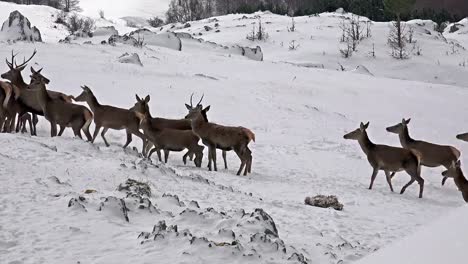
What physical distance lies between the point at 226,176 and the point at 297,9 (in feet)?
265

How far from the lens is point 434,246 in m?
2.21

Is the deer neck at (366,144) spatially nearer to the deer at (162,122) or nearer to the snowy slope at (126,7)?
the deer at (162,122)

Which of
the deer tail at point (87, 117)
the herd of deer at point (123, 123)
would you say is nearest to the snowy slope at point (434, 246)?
the herd of deer at point (123, 123)

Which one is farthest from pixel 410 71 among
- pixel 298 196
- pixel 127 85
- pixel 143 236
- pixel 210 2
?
pixel 210 2

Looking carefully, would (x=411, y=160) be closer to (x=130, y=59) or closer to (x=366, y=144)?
(x=366, y=144)

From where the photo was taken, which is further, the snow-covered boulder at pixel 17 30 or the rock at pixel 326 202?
the snow-covered boulder at pixel 17 30

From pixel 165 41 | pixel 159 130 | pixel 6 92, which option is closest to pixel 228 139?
pixel 159 130

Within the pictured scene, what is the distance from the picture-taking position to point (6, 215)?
5.52 metres

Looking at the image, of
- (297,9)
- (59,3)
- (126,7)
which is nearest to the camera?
(297,9)

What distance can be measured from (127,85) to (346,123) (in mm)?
7464

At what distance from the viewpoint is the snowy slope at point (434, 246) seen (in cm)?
210

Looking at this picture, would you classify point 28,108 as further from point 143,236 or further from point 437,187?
point 437,187

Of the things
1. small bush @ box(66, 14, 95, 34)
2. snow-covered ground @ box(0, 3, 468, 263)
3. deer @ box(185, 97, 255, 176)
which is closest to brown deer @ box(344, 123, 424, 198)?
snow-covered ground @ box(0, 3, 468, 263)

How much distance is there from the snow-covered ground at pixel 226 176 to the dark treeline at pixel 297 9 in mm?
38034
